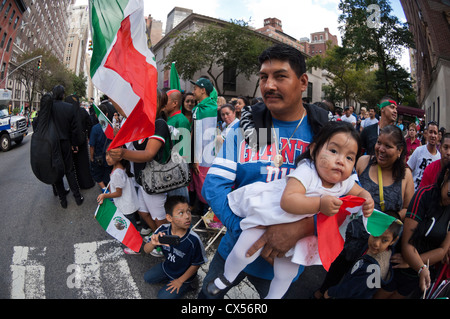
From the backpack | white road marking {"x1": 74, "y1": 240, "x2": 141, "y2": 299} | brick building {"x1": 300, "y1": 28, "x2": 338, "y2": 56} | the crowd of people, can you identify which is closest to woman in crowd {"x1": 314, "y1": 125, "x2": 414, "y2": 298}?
the crowd of people

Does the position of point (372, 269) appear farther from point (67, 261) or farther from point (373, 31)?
point (373, 31)

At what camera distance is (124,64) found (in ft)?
7.23

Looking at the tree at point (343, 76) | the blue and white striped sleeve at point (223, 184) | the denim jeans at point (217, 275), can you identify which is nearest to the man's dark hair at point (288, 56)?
the blue and white striped sleeve at point (223, 184)

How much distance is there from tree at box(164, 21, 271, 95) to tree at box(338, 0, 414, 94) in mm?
7340

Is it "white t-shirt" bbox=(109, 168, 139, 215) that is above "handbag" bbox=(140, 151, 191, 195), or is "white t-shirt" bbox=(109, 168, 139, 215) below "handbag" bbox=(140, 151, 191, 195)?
below

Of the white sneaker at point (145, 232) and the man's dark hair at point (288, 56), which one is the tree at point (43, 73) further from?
the man's dark hair at point (288, 56)

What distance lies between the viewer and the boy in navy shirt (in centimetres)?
275

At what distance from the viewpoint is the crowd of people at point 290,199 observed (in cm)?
148

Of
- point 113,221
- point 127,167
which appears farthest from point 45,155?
point 113,221

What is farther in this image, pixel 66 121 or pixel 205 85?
pixel 66 121

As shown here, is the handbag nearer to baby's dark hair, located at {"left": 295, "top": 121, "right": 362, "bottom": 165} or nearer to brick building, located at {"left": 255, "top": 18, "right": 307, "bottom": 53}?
baby's dark hair, located at {"left": 295, "top": 121, "right": 362, "bottom": 165}

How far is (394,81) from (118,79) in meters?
25.3

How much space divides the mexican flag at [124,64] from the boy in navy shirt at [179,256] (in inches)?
39.9

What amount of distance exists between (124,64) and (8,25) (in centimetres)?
6029
